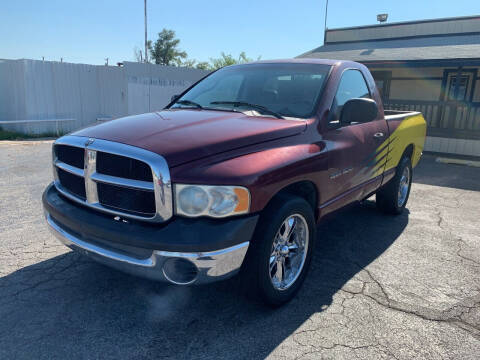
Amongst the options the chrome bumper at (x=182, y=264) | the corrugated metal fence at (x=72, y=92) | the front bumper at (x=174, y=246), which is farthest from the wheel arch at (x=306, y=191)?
the corrugated metal fence at (x=72, y=92)

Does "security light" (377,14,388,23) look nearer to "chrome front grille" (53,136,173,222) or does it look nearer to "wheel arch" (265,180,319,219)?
"wheel arch" (265,180,319,219)

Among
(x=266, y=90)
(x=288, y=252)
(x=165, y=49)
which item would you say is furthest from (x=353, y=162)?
(x=165, y=49)

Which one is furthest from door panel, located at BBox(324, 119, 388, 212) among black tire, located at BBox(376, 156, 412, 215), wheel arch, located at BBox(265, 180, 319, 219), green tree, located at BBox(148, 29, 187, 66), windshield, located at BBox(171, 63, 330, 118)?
green tree, located at BBox(148, 29, 187, 66)

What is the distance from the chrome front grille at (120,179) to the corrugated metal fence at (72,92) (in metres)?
11.7

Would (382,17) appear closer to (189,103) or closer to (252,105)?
(189,103)

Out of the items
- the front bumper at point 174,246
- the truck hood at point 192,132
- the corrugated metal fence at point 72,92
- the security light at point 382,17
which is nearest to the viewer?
the front bumper at point 174,246

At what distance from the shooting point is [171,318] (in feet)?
9.08

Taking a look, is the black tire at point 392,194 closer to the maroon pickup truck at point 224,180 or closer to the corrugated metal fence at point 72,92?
the maroon pickup truck at point 224,180

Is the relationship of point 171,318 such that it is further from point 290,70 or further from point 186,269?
point 290,70

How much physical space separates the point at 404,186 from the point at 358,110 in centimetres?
262

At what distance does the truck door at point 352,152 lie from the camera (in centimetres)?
331

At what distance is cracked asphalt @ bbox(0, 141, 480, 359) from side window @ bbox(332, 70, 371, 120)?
5.01ft

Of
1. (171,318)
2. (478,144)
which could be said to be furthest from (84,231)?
(478,144)

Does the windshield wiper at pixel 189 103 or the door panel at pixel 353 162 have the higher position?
the windshield wiper at pixel 189 103
